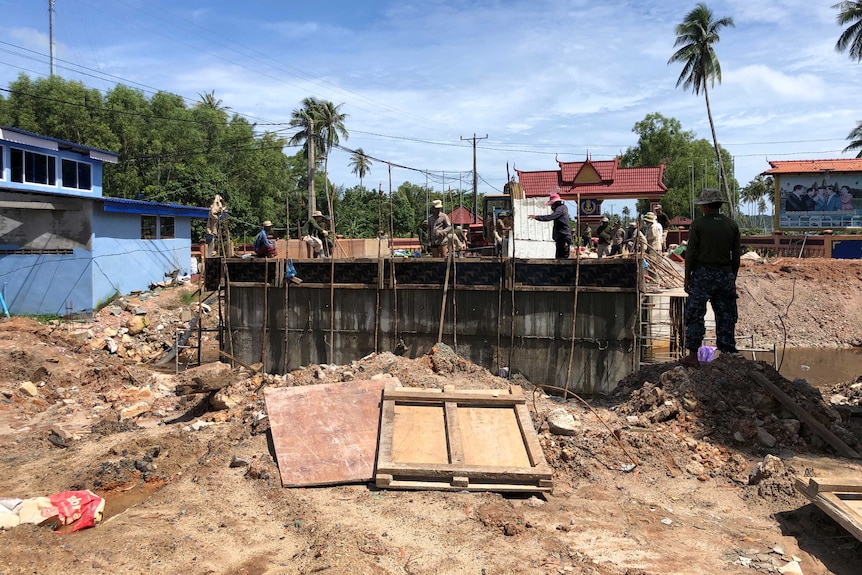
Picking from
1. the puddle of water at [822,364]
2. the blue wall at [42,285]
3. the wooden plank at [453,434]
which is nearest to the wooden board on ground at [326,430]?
the wooden plank at [453,434]

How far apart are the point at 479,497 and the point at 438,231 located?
8856 mm

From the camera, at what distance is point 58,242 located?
20344 millimetres

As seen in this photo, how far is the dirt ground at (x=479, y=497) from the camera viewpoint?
4.74 m

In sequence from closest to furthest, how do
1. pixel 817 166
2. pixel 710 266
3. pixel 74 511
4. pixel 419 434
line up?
1. pixel 74 511
2. pixel 419 434
3. pixel 710 266
4. pixel 817 166

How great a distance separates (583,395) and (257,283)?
7024 mm

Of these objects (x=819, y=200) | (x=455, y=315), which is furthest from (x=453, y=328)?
(x=819, y=200)

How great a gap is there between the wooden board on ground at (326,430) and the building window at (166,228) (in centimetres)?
1949

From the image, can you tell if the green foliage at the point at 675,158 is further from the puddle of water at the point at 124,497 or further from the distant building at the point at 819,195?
the puddle of water at the point at 124,497

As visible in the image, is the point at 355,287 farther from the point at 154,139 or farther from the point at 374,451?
the point at 154,139

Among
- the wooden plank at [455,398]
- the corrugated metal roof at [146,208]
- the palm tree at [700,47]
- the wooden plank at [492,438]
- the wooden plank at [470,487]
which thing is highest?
the palm tree at [700,47]

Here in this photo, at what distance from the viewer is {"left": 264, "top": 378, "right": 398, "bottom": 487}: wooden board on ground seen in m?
6.24

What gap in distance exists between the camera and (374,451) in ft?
21.3

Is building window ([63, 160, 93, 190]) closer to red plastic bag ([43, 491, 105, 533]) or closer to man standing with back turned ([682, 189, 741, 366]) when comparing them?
red plastic bag ([43, 491, 105, 533])

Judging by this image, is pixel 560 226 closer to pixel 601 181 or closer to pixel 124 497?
pixel 124 497
